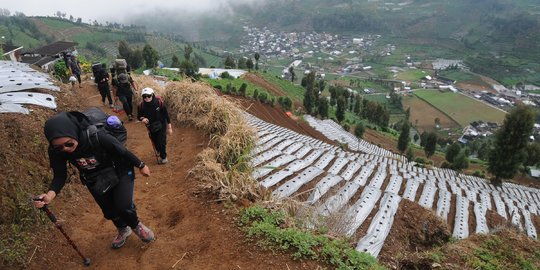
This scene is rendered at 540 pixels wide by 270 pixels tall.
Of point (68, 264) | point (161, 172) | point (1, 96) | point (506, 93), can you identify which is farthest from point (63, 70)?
point (506, 93)

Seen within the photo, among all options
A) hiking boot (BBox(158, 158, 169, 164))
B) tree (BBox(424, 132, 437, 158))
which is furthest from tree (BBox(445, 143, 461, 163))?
hiking boot (BBox(158, 158, 169, 164))

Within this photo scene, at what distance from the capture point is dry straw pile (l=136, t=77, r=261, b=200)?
15.9 feet

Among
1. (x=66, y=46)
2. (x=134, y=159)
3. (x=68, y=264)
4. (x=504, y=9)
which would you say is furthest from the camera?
(x=504, y=9)

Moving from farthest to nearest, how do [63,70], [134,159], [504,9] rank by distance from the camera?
1. [504,9]
2. [63,70]
3. [134,159]

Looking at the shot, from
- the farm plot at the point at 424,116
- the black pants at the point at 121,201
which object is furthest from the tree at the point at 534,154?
the black pants at the point at 121,201

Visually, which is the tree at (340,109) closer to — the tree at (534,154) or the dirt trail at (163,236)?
the tree at (534,154)

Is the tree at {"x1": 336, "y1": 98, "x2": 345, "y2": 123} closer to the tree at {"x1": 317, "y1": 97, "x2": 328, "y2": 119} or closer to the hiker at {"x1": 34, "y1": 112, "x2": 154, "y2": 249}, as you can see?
the tree at {"x1": 317, "y1": 97, "x2": 328, "y2": 119}

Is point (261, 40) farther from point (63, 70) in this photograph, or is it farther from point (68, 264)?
point (68, 264)

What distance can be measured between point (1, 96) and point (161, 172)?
10.5ft

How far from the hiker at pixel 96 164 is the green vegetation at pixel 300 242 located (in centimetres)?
135

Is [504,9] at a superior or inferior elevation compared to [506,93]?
superior

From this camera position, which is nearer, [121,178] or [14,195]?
[121,178]

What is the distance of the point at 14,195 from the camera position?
4035mm

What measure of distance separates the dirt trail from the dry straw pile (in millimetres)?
317
